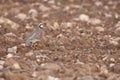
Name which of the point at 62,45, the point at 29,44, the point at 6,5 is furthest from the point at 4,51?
the point at 6,5

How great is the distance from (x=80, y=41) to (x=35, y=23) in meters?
1.72

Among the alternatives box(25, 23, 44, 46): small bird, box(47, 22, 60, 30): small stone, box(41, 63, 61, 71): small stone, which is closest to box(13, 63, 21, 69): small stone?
box(41, 63, 61, 71): small stone

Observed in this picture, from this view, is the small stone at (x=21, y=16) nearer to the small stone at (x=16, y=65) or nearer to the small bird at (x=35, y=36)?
the small bird at (x=35, y=36)

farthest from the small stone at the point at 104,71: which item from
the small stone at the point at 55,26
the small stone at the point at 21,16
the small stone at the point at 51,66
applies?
the small stone at the point at 21,16

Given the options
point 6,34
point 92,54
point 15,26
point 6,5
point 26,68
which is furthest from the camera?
point 6,5

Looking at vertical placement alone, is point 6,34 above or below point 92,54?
above

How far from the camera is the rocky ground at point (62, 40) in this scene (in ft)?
20.2

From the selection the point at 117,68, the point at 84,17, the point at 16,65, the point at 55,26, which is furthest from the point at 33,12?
the point at 117,68

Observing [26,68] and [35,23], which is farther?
[35,23]

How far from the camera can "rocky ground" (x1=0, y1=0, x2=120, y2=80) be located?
20.2 feet

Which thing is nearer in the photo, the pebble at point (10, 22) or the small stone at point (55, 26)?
the small stone at point (55, 26)

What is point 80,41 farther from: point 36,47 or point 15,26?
point 15,26

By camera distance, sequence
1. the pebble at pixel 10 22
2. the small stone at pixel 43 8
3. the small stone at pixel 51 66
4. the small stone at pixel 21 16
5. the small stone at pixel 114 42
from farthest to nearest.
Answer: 1. the small stone at pixel 43 8
2. the small stone at pixel 21 16
3. the pebble at pixel 10 22
4. the small stone at pixel 114 42
5. the small stone at pixel 51 66

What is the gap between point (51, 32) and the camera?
8.34m
